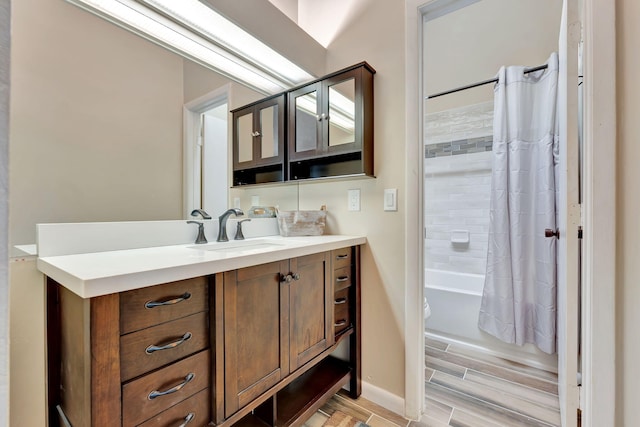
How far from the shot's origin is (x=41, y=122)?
0.98m

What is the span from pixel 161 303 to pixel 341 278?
36.4 inches

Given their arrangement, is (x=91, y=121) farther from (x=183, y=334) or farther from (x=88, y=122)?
(x=183, y=334)

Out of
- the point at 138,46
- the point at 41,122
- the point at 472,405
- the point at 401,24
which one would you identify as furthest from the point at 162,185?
the point at 472,405

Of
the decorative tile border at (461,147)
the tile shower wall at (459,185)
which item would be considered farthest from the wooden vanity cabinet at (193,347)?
the decorative tile border at (461,147)

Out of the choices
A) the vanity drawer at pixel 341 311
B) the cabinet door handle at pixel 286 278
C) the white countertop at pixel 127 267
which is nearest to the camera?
the white countertop at pixel 127 267

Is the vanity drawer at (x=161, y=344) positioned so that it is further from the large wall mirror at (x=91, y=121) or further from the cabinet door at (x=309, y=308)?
the large wall mirror at (x=91, y=121)

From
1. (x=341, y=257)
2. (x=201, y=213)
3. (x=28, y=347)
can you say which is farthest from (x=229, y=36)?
(x=28, y=347)

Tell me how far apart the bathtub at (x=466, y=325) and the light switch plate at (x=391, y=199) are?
3.84 ft

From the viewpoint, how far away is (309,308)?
4.23ft

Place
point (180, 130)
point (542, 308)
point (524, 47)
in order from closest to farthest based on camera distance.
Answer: point (180, 130), point (542, 308), point (524, 47)

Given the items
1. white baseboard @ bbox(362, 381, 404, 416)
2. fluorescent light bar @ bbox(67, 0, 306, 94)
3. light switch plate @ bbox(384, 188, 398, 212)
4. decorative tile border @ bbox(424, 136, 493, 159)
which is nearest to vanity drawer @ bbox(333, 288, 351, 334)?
white baseboard @ bbox(362, 381, 404, 416)

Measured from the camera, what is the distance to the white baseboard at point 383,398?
148cm

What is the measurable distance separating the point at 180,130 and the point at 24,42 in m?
0.55

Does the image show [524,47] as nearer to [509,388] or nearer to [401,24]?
[401,24]
